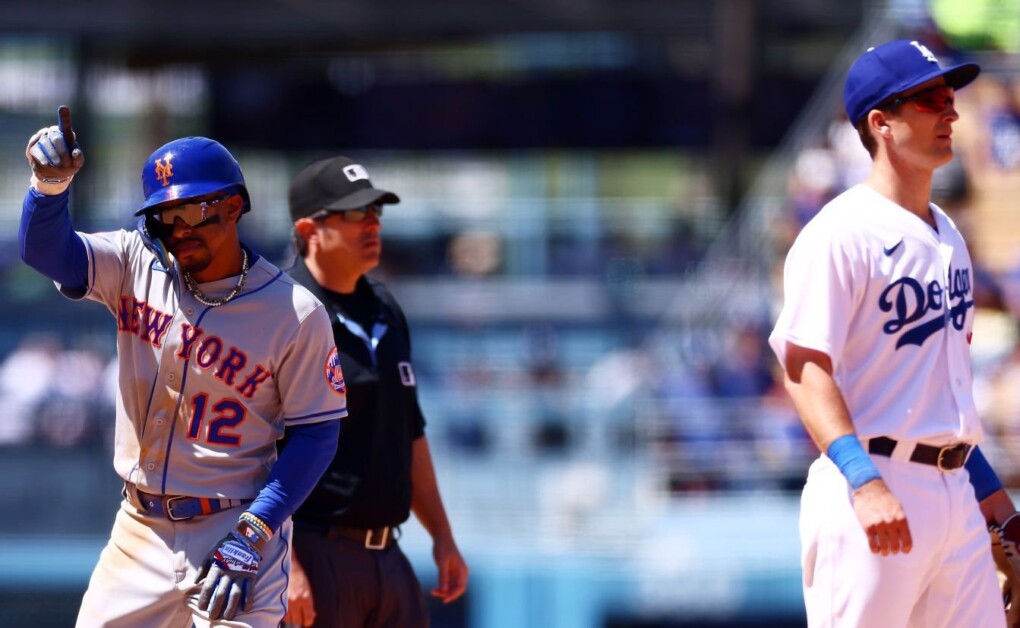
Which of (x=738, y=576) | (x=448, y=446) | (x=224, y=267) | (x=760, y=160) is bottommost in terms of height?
(x=738, y=576)

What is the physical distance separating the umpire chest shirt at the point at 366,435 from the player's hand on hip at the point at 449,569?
232 mm

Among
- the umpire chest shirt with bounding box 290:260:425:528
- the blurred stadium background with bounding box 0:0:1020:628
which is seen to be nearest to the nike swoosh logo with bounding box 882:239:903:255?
the umpire chest shirt with bounding box 290:260:425:528

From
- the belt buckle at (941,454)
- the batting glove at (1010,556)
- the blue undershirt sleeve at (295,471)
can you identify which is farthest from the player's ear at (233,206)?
the batting glove at (1010,556)

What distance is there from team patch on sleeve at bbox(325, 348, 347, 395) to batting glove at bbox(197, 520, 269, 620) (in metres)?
0.41

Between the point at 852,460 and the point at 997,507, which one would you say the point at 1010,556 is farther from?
the point at 852,460

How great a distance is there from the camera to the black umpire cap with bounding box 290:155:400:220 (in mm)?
4352

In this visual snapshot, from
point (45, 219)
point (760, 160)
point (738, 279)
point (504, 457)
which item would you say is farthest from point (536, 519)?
point (760, 160)

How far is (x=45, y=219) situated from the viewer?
338cm

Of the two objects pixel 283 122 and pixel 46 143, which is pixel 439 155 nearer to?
pixel 283 122

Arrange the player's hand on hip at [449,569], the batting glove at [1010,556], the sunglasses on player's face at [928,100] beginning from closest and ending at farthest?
the sunglasses on player's face at [928,100] < the batting glove at [1010,556] < the player's hand on hip at [449,569]

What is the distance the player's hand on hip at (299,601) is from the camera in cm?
411

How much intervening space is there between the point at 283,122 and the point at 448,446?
28.1 feet

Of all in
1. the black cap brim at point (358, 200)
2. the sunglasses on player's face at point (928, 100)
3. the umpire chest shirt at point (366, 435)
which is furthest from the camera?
the black cap brim at point (358, 200)

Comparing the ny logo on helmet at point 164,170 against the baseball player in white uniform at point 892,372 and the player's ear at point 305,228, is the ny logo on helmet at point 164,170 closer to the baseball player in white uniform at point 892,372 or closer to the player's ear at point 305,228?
the player's ear at point 305,228
